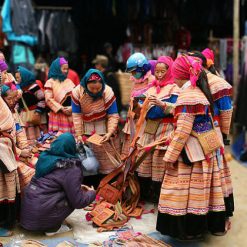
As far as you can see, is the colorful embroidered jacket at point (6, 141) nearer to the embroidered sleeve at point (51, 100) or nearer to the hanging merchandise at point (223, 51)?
the embroidered sleeve at point (51, 100)

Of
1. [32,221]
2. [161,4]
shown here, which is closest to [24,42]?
[161,4]

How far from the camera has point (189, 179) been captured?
401 centimetres

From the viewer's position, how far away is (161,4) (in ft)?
31.1

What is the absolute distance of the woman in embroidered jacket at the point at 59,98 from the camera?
18.6 ft

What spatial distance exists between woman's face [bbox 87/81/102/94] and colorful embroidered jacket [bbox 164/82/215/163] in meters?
1.30

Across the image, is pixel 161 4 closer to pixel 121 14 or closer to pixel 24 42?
pixel 121 14

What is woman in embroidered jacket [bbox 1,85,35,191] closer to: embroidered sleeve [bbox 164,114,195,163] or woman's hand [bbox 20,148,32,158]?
woman's hand [bbox 20,148,32,158]

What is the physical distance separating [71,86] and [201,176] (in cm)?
245

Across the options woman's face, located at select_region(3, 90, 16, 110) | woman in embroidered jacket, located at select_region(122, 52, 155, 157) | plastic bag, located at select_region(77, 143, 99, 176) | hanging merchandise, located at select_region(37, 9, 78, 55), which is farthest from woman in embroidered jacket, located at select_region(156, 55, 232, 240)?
hanging merchandise, located at select_region(37, 9, 78, 55)

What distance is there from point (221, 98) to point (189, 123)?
0.66m

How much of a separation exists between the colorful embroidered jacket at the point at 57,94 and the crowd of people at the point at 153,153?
373mm

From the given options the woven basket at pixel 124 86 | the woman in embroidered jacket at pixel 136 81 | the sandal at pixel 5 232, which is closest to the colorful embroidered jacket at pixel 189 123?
the woman in embroidered jacket at pixel 136 81

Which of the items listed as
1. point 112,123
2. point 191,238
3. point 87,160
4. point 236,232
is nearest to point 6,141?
point 87,160

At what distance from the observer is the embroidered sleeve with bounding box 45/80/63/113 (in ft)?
18.5
